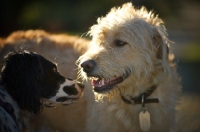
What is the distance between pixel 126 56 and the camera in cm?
599

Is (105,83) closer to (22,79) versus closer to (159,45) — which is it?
(159,45)

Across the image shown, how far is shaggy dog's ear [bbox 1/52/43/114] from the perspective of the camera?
18.7 feet

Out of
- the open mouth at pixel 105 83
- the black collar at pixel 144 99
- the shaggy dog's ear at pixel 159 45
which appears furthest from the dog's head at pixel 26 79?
the shaggy dog's ear at pixel 159 45

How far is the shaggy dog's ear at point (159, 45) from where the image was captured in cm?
613

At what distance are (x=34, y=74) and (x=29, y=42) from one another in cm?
180

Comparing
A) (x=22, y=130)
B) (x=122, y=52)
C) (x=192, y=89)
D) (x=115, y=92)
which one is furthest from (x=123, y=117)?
(x=192, y=89)

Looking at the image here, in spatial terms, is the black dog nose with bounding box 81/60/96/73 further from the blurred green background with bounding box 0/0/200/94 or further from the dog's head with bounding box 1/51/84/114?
the blurred green background with bounding box 0/0/200/94

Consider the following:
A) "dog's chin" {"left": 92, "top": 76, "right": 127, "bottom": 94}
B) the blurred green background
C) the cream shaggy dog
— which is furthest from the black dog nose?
the blurred green background

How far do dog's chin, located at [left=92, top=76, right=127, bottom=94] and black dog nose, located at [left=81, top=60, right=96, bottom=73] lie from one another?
10.6 inches

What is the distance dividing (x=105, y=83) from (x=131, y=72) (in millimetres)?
356

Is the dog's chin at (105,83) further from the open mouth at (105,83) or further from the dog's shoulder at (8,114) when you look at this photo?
the dog's shoulder at (8,114)

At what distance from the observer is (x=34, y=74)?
5797mm

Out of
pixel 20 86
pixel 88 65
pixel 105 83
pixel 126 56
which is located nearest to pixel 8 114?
pixel 20 86

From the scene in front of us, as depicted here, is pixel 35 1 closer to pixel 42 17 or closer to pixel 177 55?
pixel 42 17
